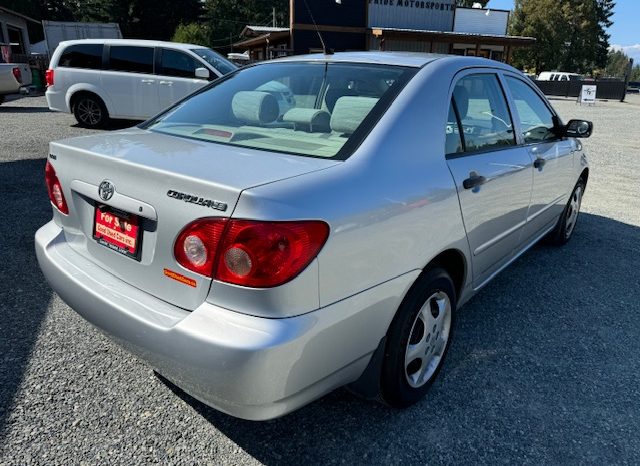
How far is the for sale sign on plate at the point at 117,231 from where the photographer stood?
1954mm

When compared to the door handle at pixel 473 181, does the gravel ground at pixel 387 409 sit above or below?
below

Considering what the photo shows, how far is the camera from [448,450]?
2197mm

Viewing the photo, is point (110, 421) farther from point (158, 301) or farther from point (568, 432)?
point (568, 432)

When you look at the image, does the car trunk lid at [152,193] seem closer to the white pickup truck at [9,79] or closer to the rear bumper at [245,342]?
the rear bumper at [245,342]

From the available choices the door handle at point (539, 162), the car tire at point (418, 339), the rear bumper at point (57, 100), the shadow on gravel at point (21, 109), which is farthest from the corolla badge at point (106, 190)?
the shadow on gravel at point (21, 109)

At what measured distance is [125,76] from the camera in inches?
399

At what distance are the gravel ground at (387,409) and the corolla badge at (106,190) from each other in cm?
105

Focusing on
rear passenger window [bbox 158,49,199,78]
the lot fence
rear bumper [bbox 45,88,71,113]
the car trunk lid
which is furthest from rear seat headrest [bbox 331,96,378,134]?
the lot fence

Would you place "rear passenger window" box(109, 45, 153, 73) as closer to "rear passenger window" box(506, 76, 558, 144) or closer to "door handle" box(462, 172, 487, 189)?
"rear passenger window" box(506, 76, 558, 144)

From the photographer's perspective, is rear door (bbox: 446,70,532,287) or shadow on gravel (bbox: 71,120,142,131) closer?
rear door (bbox: 446,70,532,287)

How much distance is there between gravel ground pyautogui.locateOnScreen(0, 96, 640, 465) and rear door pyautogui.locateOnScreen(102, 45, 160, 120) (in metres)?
7.00

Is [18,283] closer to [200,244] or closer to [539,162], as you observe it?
[200,244]

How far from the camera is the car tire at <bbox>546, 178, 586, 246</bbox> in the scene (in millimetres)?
4590

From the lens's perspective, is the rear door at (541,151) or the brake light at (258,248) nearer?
the brake light at (258,248)
